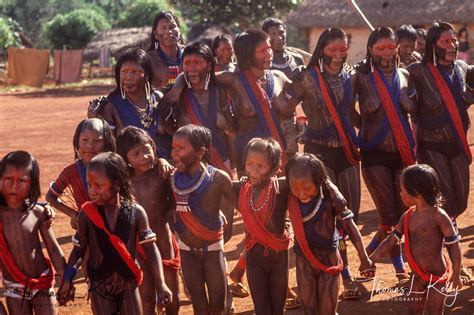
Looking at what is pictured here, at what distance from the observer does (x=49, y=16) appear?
7225cm

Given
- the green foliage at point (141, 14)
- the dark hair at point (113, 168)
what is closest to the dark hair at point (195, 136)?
the dark hair at point (113, 168)

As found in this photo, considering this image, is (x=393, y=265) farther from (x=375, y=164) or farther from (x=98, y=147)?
(x=98, y=147)

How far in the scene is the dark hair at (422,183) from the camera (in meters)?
5.04

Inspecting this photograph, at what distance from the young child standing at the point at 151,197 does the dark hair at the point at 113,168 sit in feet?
1.84

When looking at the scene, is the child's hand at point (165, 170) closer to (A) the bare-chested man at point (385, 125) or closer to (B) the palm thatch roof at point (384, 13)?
(A) the bare-chested man at point (385, 125)

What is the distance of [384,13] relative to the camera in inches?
1347

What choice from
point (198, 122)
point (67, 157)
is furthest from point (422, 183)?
point (67, 157)

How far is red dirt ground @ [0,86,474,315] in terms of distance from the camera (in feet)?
20.4

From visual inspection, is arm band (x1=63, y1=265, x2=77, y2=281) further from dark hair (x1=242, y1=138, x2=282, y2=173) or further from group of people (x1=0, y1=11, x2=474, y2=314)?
dark hair (x1=242, y1=138, x2=282, y2=173)

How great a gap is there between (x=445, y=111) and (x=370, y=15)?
93.3ft

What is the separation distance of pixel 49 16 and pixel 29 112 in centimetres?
4947

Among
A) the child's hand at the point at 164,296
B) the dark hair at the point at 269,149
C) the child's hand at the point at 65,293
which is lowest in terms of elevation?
the child's hand at the point at 164,296

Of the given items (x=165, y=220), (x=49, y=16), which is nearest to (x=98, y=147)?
(x=165, y=220)

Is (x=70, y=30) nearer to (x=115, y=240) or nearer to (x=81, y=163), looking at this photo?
(x=81, y=163)
